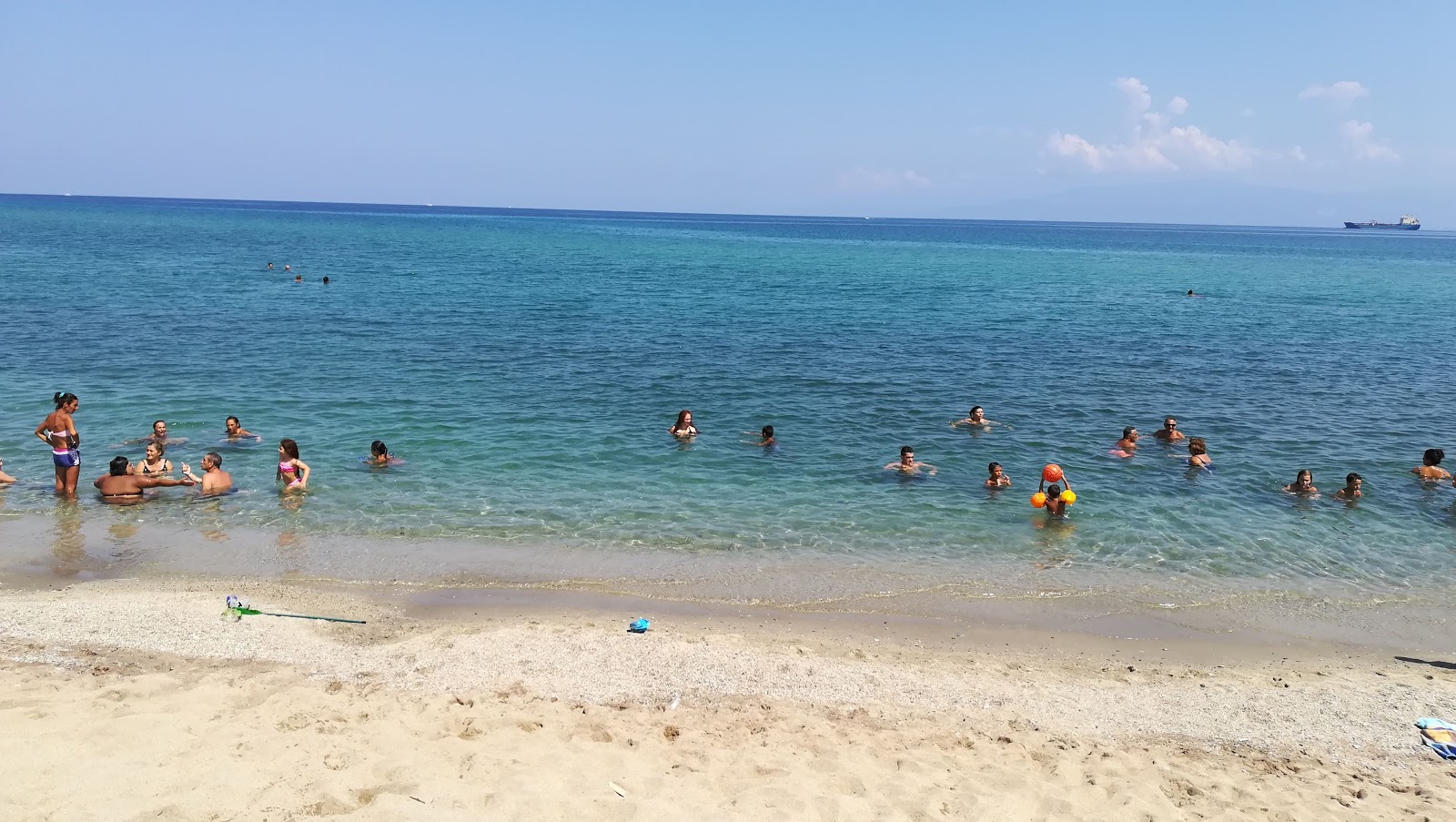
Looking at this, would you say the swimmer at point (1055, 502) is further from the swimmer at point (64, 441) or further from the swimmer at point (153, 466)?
the swimmer at point (64, 441)

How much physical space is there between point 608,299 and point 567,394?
22.4 meters

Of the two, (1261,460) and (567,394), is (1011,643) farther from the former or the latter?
(567,394)

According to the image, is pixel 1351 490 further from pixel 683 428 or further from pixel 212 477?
pixel 212 477

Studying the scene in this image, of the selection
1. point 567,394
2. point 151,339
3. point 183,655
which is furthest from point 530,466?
point 151,339

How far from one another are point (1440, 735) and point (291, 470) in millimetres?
16730

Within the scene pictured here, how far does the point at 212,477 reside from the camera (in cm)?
1548

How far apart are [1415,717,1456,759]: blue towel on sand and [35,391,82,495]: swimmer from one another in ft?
62.8

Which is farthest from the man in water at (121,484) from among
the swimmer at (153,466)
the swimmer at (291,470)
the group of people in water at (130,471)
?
the swimmer at (291,470)

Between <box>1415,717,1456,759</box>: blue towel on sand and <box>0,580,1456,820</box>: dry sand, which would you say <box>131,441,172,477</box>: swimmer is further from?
<box>1415,717,1456,759</box>: blue towel on sand

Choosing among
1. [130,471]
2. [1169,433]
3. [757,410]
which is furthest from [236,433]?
[1169,433]

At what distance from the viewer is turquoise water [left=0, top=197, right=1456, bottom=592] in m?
14.4

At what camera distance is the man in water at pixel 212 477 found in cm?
1541

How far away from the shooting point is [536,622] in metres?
11.0

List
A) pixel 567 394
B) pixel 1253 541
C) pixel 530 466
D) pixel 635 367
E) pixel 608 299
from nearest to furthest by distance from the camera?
pixel 1253 541 < pixel 530 466 < pixel 567 394 < pixel 635 367 < pixel 608 299
